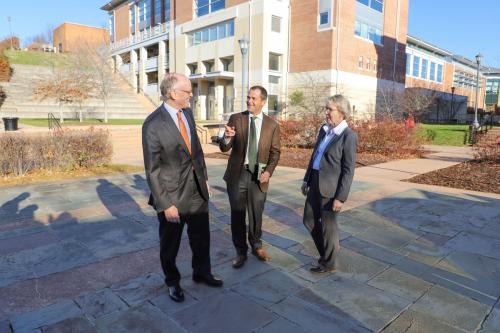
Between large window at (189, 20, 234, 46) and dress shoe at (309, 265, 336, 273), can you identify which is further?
large window at (189, 20, 234, 46)

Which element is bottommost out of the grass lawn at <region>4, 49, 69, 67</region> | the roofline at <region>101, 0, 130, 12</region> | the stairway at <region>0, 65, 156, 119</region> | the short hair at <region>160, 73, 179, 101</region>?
the short hair at <region>160, 73, 179, 101</region>

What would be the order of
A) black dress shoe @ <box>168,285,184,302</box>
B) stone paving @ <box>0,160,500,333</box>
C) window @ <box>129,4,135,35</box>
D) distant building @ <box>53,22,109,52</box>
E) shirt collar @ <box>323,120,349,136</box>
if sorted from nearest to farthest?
stone paving @ <box>0,160,500,333</box> < black dress shoe @ <box>168,285,184,302</box> < shirt collar @ <box>323,120,349,136</box> < window @ <box>129,4,135,35</box> < distant building @ <box>53,22,109,52</box>

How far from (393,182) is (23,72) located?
119ft

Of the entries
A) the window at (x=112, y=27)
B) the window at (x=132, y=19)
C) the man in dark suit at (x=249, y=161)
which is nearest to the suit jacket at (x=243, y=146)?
the man in dark suit at (x=249, y=161)

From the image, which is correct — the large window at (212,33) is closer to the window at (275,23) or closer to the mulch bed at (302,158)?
the window at (275,23)

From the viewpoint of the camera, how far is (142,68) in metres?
45.6

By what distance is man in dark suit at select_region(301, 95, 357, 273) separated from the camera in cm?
353

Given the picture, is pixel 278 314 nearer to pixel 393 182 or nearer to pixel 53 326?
pixel 53 326

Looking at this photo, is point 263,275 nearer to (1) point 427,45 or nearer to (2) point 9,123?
(2) point 9,123

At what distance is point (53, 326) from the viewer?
281 cm

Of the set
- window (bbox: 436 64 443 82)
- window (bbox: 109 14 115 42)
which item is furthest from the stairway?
window (bbox: 436 64 443 82)

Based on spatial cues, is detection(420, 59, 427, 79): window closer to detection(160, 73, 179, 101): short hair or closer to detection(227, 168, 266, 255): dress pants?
detection(227, 168, 266, 255): dress pants

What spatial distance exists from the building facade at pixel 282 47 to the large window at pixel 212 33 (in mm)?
84

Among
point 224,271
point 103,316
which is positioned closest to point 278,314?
point 224,271
